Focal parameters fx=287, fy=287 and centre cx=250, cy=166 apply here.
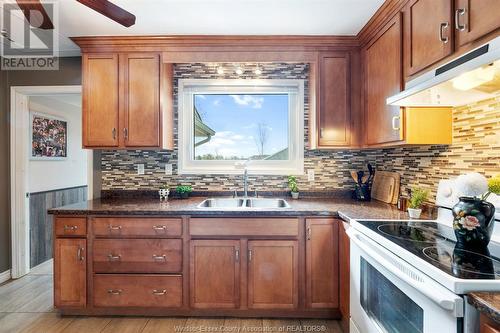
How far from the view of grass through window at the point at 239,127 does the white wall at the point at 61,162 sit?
2082 mm

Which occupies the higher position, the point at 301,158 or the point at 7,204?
the point at 301,158

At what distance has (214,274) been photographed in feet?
7.16

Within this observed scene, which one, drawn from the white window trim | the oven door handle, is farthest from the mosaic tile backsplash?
the oven door handle

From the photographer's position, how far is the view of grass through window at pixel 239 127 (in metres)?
2.92

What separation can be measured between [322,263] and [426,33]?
164cm

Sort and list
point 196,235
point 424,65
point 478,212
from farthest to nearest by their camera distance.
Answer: point 196,235, point 424,65, point 478,212

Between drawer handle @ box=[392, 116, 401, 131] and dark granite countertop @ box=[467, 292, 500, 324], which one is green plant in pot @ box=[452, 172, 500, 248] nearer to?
dark granite countertop @ box=[467, 292, 500, 324]

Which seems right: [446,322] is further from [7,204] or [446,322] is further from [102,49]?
[7,204]

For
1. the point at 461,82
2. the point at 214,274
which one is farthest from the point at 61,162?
the point at 461,82

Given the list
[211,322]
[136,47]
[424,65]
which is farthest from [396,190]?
[136,47]

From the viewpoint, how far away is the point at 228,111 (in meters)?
2.94

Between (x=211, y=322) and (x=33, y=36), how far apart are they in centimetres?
289

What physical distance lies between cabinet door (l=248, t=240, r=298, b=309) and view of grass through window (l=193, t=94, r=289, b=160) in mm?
1030

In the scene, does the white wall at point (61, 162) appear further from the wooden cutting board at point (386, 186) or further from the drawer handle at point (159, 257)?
the wooden cutting board at point (386, 186)
